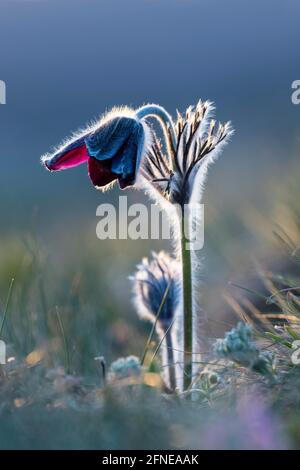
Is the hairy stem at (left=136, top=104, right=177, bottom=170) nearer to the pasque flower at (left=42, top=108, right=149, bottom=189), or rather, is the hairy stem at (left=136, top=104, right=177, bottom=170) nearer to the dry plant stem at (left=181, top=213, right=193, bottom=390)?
the pasque flower at (left=42, top=108, right=149, bottom=189)

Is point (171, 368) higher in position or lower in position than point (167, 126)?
lower

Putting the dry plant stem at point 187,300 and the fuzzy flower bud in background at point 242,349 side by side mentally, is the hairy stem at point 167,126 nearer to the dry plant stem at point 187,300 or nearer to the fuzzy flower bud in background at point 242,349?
the dry plant stem at point 187,300

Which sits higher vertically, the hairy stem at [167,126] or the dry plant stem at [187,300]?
the hairy stem at [167,126]

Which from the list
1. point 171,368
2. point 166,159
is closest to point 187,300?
point 171,368

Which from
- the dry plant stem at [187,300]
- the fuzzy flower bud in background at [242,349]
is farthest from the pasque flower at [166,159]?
the fuzzy flower bud in background at [242,349]

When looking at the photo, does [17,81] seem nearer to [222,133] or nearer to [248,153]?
[248,153]

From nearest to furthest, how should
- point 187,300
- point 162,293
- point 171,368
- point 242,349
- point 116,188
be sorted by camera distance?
point 242,349
point 187,300
point 171,368
point 162,293
point 116,188

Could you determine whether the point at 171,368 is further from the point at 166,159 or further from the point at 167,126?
the point at 167,126

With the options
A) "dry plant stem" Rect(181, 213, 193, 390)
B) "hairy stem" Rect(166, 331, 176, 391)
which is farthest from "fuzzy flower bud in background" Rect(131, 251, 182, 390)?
"dry plant stem" Rect(181, 213, 193, 390)
